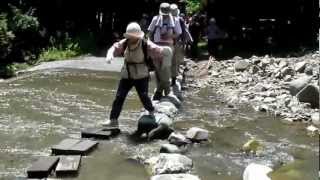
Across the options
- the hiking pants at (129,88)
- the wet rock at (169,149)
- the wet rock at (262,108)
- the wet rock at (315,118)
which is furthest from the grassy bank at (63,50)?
the wet rock at (169,149)

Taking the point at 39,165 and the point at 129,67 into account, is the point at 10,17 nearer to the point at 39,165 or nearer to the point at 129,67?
the point at 129,67

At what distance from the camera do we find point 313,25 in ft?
70.5

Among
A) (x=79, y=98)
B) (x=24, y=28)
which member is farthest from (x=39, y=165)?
(x=24, y=28)

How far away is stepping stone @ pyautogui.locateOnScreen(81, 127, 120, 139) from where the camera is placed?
28.2 ft

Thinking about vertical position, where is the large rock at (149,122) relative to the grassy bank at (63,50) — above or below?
above

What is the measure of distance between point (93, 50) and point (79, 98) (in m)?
10.8

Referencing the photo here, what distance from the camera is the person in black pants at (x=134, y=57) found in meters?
8.79

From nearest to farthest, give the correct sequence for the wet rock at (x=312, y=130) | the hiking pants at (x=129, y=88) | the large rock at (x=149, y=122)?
1. the large rock at (x=149, y=122)
2. the hiking pants at (x=129, y=88)
3. the wet rock at (x=312, y=130)

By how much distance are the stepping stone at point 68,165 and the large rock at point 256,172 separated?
1.96 metres

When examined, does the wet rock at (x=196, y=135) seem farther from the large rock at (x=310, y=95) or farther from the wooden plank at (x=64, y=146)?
the large rock at (x=310, y=95)

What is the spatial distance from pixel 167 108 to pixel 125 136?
1715 mm

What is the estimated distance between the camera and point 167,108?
407 inches

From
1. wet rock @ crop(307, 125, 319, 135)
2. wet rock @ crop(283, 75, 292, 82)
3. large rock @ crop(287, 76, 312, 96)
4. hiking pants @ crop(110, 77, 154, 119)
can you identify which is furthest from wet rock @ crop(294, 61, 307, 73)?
hiking pants @ crop(110, 77, 154, 119)

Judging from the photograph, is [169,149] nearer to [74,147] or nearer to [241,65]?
[74,147]
